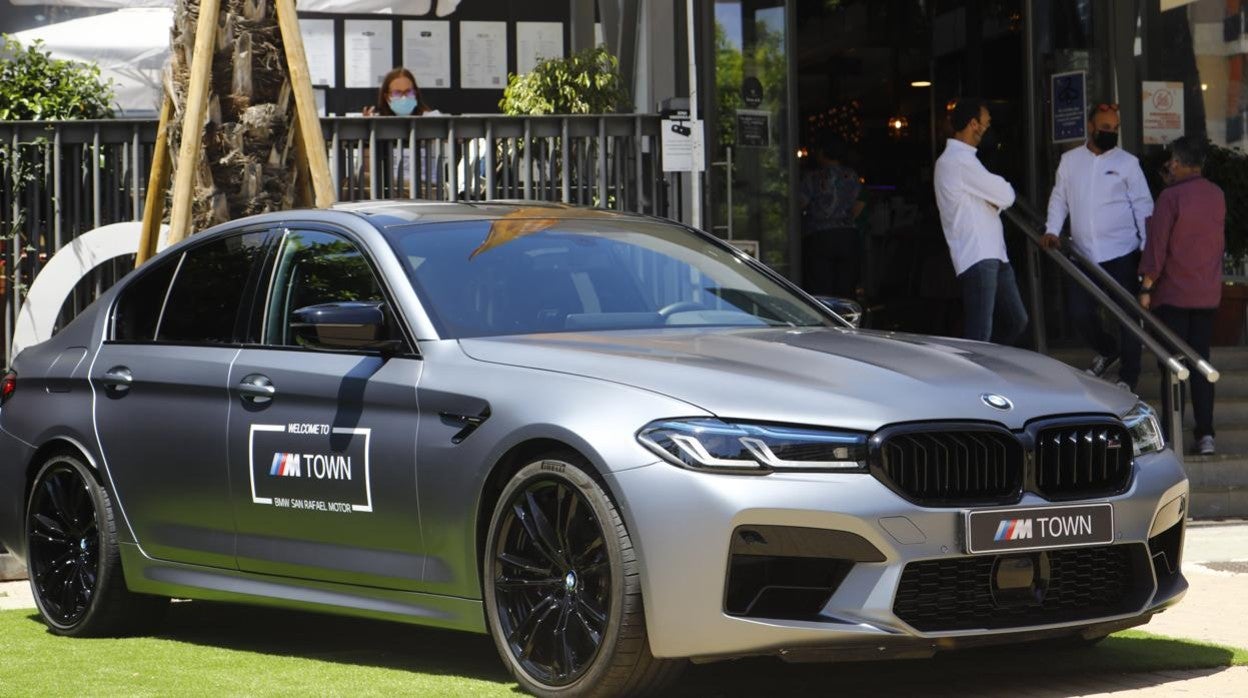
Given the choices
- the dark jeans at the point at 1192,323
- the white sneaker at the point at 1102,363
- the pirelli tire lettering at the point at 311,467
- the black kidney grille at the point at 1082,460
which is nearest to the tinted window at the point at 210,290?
the pirelli tire lettering at the point at 311,467

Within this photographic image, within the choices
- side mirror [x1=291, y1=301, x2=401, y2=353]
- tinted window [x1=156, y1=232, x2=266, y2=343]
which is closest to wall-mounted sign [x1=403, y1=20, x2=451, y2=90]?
tinted window [x1=156, y1=232, x2=266, y2=343]

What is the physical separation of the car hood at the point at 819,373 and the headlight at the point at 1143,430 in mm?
41

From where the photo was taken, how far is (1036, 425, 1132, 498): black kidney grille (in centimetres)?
565

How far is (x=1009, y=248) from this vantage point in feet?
52.5

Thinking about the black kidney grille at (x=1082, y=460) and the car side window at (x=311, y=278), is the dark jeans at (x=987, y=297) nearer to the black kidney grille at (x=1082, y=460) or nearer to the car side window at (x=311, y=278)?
the car side window at (x=311, y=278)

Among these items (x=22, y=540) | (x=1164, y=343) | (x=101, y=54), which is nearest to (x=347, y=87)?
(x=101, y=54)

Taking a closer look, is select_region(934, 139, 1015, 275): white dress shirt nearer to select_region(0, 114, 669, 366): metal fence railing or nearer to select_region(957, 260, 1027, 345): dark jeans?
select_region(957, 260, 1027, 345): dark jeans

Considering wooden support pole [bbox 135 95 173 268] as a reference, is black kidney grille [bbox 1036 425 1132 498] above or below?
below

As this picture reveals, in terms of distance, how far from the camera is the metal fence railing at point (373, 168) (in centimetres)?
1155

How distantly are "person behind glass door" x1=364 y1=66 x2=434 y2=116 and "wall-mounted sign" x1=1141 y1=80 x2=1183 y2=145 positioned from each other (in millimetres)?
5791

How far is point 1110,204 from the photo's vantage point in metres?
12.9

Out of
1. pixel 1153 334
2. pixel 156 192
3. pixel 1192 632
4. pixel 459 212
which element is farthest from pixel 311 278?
pixel 1153 334

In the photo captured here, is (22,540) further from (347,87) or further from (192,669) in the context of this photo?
(347,87)

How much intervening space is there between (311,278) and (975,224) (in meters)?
6.38
